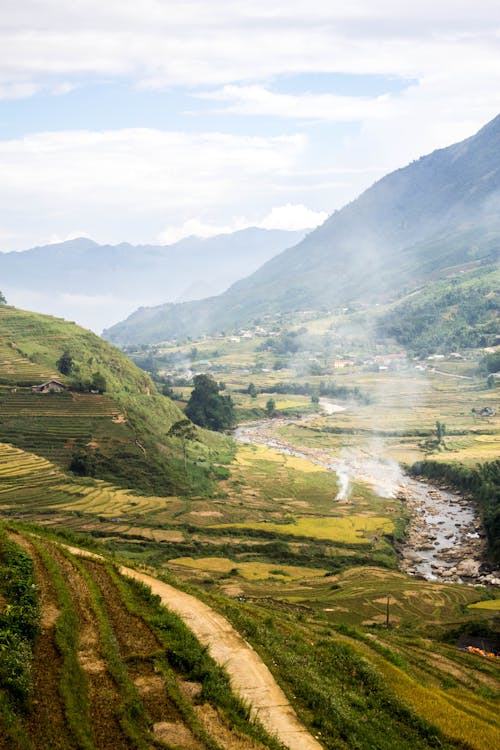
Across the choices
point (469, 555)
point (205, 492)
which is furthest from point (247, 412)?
point (469, 555)

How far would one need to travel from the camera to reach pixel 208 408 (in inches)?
5025

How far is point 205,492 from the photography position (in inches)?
3024

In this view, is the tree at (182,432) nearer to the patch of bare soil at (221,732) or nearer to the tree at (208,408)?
the tree at (208,408)

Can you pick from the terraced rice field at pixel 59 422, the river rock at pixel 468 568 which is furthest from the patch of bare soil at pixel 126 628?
the terraced rice field at pixel 59 422

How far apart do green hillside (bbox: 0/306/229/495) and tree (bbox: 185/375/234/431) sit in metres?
18.5

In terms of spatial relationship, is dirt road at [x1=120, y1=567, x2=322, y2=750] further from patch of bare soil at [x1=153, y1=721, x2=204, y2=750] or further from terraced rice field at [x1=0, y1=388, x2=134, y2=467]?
terraced rice field at [x1=0, y1=388, x2=134, y2=467]

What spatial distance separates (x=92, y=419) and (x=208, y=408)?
47.1 m

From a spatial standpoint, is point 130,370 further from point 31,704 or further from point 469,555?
point 31,704

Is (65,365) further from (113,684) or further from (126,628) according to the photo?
(113,684)

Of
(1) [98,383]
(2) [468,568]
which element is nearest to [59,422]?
(1) [98,383]

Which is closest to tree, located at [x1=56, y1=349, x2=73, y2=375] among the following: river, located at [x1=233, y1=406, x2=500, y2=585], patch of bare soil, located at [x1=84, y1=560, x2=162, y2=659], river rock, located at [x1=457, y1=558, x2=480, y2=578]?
river, located at [x1=233, y1=406, x2=500, y2=585]

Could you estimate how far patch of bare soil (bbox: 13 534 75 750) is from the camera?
14102mm

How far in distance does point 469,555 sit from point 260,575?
2095 cm

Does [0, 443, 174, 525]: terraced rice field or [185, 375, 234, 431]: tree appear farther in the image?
[185, 375, 234, 431]: tree
